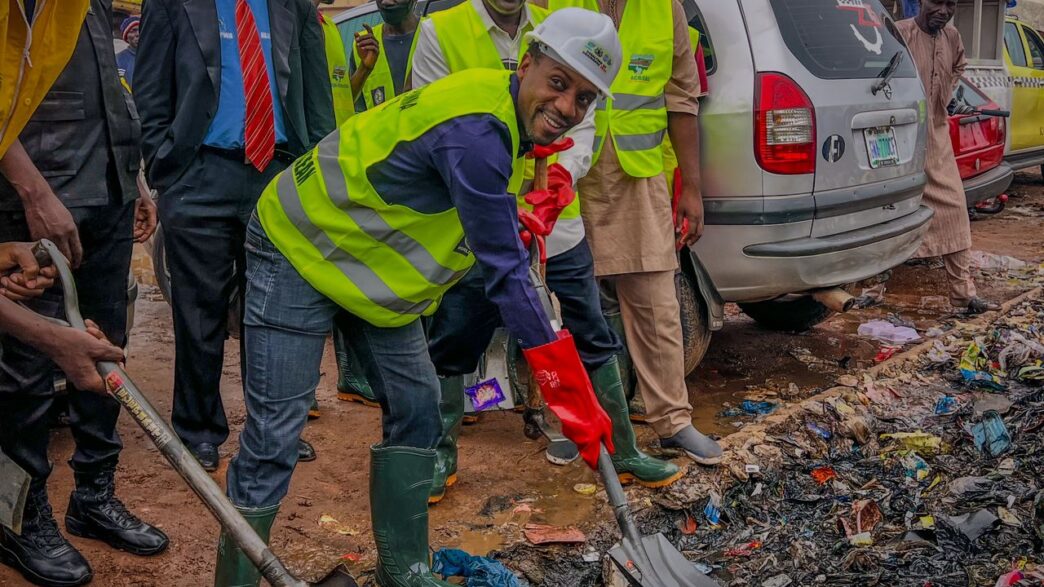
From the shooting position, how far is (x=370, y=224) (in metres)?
2.79

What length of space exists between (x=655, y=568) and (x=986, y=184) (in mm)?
6329

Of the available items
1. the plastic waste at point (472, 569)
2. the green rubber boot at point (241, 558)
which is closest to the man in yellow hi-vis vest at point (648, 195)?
the plastic waste at point (472, 569)

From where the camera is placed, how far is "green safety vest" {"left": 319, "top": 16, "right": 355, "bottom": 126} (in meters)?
5.53

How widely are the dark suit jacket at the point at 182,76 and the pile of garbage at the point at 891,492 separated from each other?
2326 mm

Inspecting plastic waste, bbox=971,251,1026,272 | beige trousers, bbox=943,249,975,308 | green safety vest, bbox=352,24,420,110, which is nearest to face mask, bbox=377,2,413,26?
green safety vest, bbox=352,24,420,110

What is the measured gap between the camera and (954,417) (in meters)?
4.80

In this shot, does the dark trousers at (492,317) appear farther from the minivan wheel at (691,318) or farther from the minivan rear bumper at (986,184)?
the minivan rear bumper at (986,184)

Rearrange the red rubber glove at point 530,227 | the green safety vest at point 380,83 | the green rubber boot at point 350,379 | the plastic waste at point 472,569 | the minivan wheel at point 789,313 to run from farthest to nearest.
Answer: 1. the minivan wheel at point 789,313
2. the green safety vest at point 380,83
3. the green rubber boot at point 350,379
4. the plastic waste at point 472,569
5. the red rubber glove at point 530,227

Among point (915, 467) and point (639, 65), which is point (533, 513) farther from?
point (639, 65)

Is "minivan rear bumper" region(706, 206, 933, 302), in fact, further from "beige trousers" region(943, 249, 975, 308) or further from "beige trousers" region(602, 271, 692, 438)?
"beige trousers" region(943, 249, 975, 308)

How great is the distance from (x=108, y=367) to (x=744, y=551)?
2.23 meters

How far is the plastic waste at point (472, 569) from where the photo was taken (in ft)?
11.0

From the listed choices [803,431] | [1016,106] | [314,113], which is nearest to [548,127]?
[314,113]

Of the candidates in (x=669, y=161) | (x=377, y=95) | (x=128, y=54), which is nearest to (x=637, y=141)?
(x=669, y=161)
